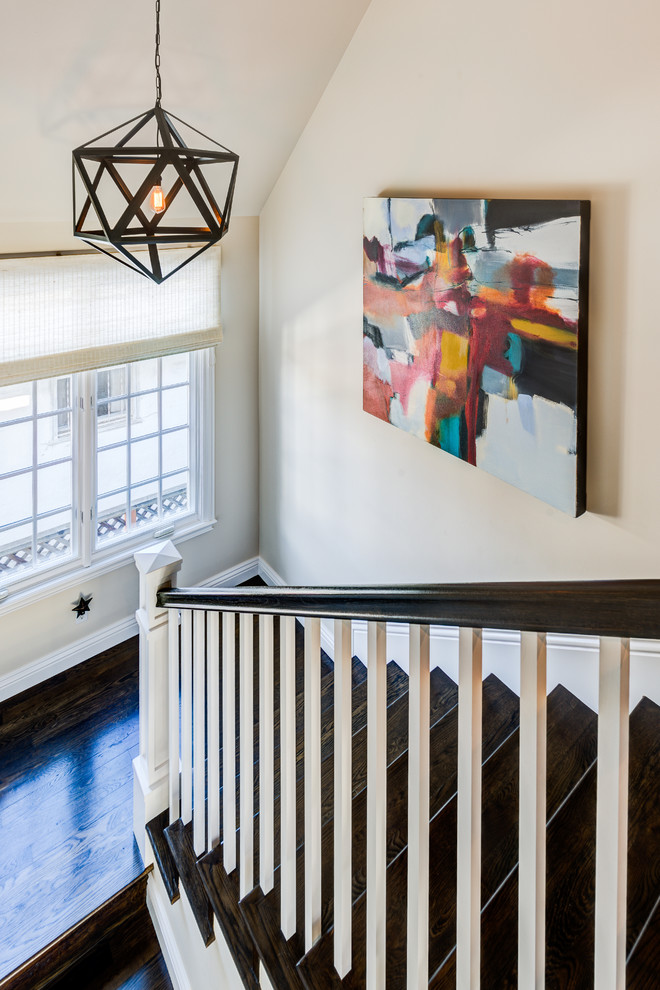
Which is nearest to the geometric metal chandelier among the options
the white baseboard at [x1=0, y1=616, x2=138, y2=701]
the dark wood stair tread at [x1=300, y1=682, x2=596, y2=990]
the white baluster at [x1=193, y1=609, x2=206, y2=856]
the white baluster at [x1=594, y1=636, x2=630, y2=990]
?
the white baluster at [x1=193, y1=609, x2=206, y2=856]

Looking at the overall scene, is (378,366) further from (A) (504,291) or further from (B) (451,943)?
(B) (451,943)

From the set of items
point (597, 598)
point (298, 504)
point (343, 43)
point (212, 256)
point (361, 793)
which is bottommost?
point (361, 793)

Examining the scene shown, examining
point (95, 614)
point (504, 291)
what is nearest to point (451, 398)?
point (504, 291)

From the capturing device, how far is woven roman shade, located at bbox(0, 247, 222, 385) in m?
3.11

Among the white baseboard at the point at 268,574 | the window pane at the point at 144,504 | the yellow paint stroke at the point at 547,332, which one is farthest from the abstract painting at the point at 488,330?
the white baseboard at the point at 268,574

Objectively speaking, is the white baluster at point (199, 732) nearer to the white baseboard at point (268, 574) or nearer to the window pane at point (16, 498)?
the window pane at point (16, 498)

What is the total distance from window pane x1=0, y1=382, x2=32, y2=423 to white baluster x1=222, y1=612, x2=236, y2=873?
1.94 metres

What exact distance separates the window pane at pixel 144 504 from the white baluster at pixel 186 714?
5.93ft

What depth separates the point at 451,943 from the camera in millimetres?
1564

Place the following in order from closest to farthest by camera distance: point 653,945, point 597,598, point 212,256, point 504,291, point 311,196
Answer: point 597,598 → point 653,945 → point 504,291 → point 311,196 → point 212,256

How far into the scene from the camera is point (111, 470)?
3773 mm

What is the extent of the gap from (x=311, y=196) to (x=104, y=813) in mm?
2727

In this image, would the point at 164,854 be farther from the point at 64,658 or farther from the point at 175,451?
the point at 175,451

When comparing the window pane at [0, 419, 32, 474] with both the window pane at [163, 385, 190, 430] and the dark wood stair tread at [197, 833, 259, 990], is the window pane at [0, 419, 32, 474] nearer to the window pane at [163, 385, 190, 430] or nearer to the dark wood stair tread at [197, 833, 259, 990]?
the window pane at [163, 385, 190, 430]
